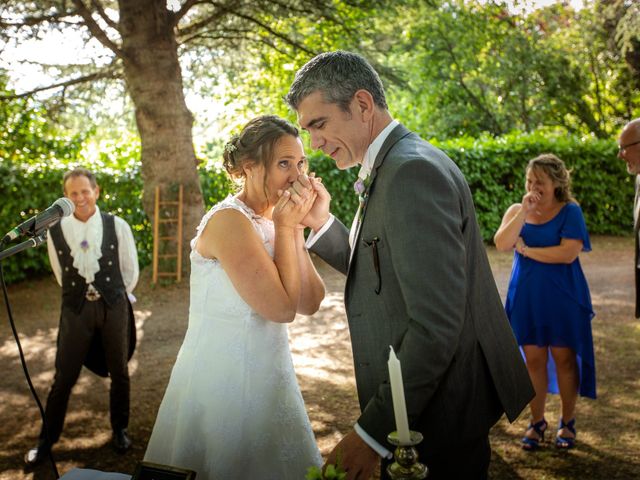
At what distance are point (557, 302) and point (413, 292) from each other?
3.18 meters

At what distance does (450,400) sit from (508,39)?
19274 mm

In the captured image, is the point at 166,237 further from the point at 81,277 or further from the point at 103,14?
the point at 81,277

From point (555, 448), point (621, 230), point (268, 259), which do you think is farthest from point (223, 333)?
point (621, 230)

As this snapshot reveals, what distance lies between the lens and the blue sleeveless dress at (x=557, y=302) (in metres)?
4.60

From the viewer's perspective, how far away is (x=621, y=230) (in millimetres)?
15406

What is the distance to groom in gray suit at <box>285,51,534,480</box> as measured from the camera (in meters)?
1.80

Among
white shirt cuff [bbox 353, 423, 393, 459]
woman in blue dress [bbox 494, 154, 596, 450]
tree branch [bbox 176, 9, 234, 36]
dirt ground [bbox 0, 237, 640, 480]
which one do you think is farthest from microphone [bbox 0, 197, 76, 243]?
tree branch [bbox 176, 9, 234, 36]

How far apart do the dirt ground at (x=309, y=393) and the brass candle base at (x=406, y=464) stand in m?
3.04

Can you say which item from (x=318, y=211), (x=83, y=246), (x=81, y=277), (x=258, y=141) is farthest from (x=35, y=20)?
(x=318, y=211)

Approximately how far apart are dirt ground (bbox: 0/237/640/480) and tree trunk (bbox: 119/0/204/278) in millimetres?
1772

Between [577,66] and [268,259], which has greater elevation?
[577,66]

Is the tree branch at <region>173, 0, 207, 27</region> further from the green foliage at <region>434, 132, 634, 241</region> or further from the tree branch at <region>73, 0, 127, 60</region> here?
the green foliage at <region>434, 132, 634, 241</region>

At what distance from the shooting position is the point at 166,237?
10812 mm

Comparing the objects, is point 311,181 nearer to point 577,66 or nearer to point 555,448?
point 555,448
